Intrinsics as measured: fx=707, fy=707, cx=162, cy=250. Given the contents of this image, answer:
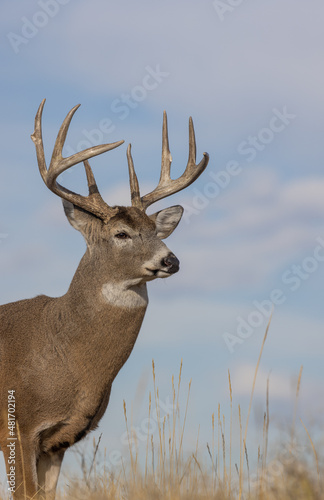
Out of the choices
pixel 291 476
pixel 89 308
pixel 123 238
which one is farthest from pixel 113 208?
pixel 291 476

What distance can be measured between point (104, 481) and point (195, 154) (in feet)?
14.0

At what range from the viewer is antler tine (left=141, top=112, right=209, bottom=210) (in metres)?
8.19

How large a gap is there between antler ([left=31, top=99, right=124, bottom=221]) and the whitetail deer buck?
11 millimetres

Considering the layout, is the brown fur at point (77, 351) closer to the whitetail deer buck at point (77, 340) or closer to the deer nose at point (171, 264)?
the whitetail deer buck at point (77, 340)

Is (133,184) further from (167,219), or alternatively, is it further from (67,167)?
(67,167)

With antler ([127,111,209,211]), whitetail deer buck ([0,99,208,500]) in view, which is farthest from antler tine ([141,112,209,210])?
whitetail deer buck ([0,99,208,500])

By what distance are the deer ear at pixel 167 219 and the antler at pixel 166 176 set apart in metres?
0.23

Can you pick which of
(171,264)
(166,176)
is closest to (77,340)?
(171,264)

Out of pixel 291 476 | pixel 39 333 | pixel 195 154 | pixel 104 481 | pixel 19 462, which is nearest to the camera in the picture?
pixel 291 476

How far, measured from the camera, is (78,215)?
7.32m

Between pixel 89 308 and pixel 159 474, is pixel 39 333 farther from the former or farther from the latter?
pixel 159 474

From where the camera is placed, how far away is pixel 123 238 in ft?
23.1

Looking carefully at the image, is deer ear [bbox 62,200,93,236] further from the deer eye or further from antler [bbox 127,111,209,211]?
antler [bbox 127,111,209,211]

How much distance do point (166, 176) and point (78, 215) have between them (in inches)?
63.2
